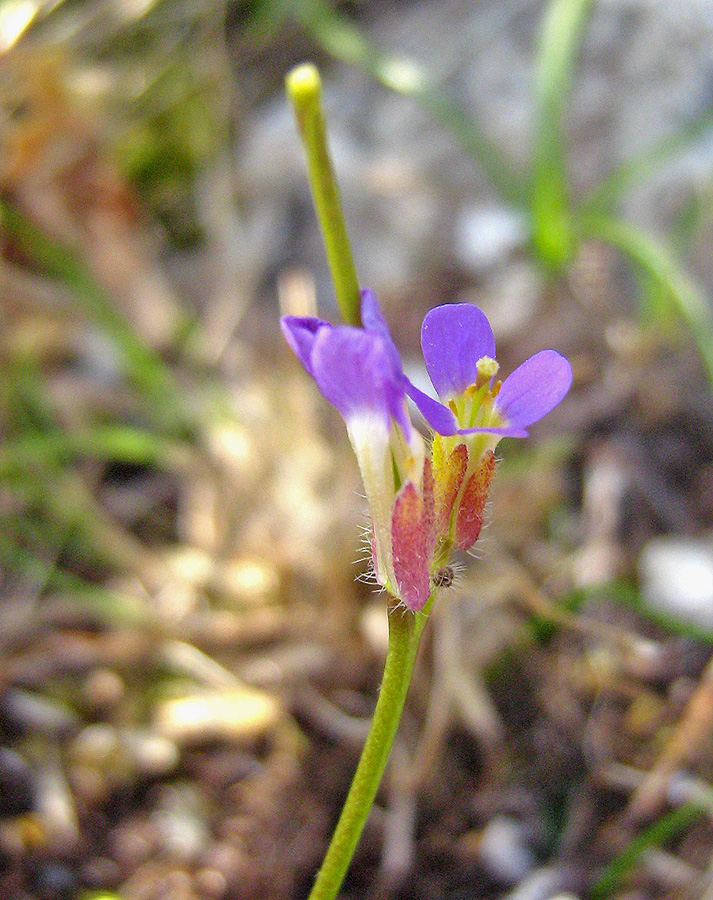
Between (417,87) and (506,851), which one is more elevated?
(417,87)

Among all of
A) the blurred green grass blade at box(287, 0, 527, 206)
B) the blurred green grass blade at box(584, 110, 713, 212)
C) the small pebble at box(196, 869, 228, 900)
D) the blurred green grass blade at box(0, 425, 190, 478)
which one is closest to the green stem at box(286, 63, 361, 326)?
the small pebble at box(196, 869, 228, 900)

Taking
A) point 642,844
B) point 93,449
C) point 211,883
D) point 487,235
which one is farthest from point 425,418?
point 487,235

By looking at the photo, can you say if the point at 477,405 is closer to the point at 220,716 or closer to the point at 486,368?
the point at 486,368

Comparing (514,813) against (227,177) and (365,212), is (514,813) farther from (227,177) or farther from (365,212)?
(227,177)

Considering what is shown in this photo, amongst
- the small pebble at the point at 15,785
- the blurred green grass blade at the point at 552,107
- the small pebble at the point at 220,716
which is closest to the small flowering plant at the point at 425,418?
the small pebble at the point at 220,716

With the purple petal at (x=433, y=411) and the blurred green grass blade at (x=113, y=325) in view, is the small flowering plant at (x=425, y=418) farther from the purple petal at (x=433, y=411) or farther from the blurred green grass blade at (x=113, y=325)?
the blurred green grass blade at (x=113, y=325)

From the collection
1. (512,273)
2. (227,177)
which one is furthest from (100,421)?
(512,273)

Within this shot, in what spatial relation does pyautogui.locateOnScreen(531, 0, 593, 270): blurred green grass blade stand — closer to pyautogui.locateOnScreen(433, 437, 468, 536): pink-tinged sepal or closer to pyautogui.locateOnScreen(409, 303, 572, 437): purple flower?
pyautogui.locateOnScreen(409, 303, 572, 437): purple flower

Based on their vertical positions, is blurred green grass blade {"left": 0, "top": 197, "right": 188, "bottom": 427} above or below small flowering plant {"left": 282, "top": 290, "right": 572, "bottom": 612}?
above
